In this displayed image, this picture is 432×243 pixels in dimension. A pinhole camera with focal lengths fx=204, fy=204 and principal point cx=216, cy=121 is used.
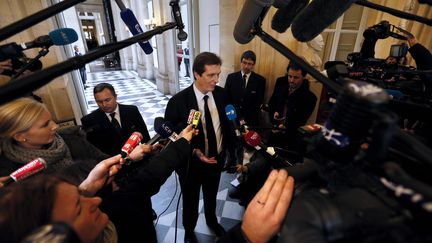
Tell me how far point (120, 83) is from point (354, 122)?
9.25 m

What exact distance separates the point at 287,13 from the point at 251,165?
0.75 m

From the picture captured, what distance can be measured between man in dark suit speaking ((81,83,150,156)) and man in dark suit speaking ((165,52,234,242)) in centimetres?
48

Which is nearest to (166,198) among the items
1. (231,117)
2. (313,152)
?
(231,117)

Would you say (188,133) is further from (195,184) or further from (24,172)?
(24,172)

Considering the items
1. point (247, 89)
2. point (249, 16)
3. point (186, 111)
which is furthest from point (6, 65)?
point (247, 89)

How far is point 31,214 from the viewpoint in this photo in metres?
0.47

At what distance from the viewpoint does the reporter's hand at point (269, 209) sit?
0.51 meters

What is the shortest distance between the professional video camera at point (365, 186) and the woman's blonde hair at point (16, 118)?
1.36 metres

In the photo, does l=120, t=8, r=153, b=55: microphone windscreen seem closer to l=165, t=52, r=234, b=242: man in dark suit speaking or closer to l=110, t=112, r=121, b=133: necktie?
l=165, t=52, r=234, b=242: man in dark suit speaking

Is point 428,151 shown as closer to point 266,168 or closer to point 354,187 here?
point 354,187

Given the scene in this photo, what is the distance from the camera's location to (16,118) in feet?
3.48

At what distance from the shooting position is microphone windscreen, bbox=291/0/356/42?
1.88 feet

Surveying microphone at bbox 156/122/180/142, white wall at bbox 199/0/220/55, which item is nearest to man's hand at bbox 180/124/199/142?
microphone at bbox 156/122/180/142

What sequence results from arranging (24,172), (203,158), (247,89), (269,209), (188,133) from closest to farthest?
(269,209)
(24,172)
(188,133)
(203,158)
(247,89)
